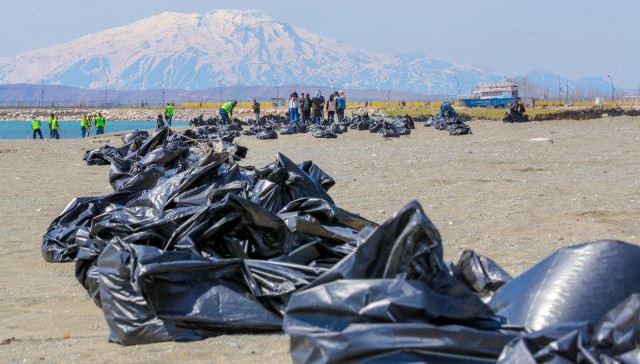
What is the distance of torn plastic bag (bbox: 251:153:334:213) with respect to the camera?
6785 mm

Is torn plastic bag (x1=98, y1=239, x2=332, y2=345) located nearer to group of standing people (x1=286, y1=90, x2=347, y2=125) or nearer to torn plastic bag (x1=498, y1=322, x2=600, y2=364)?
torn plastic bag (x1=498, y1=322, x2=600, y2=364)

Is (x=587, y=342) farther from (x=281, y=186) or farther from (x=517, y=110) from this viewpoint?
(x=517, y=110)

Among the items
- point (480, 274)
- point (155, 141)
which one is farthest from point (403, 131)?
point (480, 274)

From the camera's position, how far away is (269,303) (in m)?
4.77

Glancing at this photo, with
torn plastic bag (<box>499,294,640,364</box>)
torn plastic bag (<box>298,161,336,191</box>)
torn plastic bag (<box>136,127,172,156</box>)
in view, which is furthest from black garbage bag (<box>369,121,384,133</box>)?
torn plastic bag (<box>499,294,640,364</box>)

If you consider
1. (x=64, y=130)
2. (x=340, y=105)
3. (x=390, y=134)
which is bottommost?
(x=64, y=130)

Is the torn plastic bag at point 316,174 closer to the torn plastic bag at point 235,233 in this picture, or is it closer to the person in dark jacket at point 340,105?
the torn plastic bag at point 235,233

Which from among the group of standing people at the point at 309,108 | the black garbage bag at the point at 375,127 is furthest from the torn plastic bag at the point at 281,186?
the group of standing people at the point at 309,108

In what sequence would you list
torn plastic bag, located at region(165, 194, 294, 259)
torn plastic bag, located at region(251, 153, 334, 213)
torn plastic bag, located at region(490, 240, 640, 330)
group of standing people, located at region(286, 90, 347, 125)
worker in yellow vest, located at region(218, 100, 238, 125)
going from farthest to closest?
group of standing people, located at region(286, 90, 347, 125)
worker in yellow vest, located at region(218, 100, 238, 125)
torn plastic bag, located at region(251, 153, 334, 213)
torn plastic bag, located at region(165, 194, 294, 259)
torn plastic bag, located at region(490, 240, 640, 330)

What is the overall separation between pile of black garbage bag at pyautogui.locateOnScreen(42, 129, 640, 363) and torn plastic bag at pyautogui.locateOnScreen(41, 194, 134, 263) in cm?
1

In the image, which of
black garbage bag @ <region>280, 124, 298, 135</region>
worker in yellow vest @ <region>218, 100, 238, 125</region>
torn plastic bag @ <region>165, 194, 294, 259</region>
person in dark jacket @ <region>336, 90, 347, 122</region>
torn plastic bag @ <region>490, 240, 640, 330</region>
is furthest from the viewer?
person in dark jacket @ <region>336, 90, 347, 122</region>

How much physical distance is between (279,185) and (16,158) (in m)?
16.1

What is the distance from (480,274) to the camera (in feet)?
15.4

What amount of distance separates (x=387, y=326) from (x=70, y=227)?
486 centimetres
